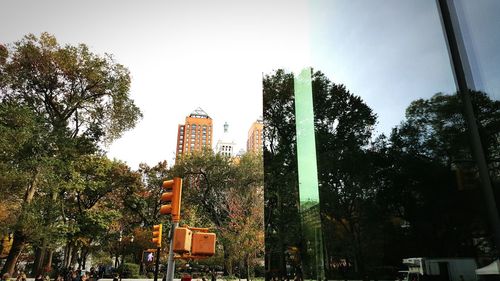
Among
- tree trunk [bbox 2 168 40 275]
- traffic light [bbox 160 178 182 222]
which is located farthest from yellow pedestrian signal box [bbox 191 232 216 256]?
tree trunk [bbox 2 168 40 275]

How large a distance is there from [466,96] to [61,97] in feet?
92.9

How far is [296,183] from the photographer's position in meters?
8.12

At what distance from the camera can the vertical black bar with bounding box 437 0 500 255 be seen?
130 inches

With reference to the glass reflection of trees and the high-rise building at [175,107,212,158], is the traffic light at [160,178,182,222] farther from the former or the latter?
the high-rise building at [175,107,212,158]

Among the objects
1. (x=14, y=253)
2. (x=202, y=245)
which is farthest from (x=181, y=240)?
(x=14, y=253)

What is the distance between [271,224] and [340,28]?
5006mm

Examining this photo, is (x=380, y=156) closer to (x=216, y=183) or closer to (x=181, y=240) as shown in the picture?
(x=181, y=240)

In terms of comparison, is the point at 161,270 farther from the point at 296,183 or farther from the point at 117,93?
the point at 296,183

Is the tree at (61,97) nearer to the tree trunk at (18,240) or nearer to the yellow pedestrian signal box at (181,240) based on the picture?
the tree trunk at (18,240)

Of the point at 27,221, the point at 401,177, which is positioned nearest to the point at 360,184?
the point at 401,177

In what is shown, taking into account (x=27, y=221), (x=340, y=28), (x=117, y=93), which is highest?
(x=117, y=93)

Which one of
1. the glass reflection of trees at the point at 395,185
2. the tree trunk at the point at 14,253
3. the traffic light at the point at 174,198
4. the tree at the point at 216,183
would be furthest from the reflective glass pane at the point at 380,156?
the tree at the point at 216,183

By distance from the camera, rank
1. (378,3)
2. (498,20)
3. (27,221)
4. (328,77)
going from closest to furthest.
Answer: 1. (498,20)
2. (378,3)
3. (328,77)
4. (27,221)

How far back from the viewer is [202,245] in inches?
299
